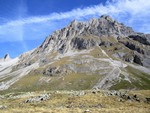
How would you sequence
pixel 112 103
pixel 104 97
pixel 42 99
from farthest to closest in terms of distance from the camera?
pixel 42 99
pixel 104 97
pixel 112 103

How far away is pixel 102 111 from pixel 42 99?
19811mm

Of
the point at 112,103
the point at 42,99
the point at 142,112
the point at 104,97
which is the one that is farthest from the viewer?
the point at 42,99

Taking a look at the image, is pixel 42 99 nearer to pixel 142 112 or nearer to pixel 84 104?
pixel 84 104

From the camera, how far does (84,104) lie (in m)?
47.9

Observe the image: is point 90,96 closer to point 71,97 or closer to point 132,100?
point 71,97

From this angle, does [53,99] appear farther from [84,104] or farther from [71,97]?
[84,104]

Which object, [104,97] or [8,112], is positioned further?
[104,97]

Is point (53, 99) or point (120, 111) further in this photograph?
point (53, 99)

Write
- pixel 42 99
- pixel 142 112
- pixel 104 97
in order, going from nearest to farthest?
pixel 142 112 < pixel 104 97 < pixel 42 99

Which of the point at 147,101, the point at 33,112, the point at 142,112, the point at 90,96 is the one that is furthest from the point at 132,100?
the point at 33,112

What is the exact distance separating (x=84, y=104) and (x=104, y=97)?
5.70 m

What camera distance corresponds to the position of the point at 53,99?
180ft

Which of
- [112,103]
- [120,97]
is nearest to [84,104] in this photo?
[112,103]

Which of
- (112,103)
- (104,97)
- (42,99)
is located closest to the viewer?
(112,103)
